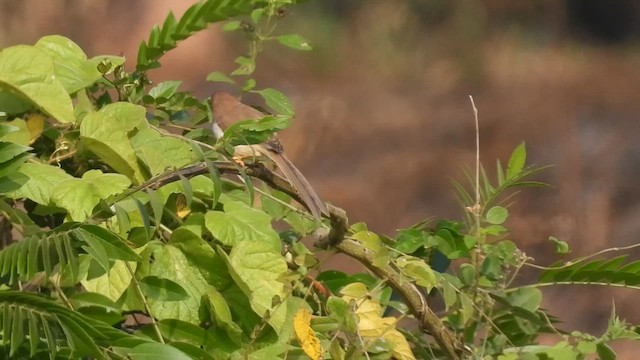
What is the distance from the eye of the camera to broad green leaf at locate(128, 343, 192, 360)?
38 centimetres

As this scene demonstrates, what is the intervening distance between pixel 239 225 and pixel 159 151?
0.08 meters

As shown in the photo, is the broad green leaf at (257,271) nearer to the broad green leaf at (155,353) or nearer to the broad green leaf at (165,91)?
the broad green leaf at (155,353)

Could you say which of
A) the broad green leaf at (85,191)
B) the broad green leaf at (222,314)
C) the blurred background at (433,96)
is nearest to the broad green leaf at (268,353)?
the broad green leaf at (222,314)

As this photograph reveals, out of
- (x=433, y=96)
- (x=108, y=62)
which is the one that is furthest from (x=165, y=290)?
(x=433, y=96)

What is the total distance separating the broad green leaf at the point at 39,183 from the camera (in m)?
0.45

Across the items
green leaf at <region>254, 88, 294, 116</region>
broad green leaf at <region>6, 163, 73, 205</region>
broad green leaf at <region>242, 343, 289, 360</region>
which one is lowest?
broad green leaf at <region>242, 343, 289, 360</region>

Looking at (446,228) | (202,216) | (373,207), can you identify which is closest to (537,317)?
(446,228)

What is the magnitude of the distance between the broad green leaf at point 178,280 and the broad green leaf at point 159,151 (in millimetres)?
61

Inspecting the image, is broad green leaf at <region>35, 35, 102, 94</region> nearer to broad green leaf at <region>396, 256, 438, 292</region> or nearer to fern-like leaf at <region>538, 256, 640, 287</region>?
broad green leaf at <region>396, 256, 438, 292</region>

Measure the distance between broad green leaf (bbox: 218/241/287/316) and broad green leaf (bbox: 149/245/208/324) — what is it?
0.07 feet

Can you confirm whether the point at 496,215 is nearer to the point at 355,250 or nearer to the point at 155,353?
the point at 355,250

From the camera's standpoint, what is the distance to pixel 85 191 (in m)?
0.44

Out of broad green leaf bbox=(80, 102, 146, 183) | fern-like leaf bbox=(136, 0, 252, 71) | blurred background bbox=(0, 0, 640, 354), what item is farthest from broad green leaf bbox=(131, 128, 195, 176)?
blurred background bbox=(0, 0, 640, 354)

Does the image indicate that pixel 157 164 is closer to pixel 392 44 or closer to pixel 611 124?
pixel 392 44
